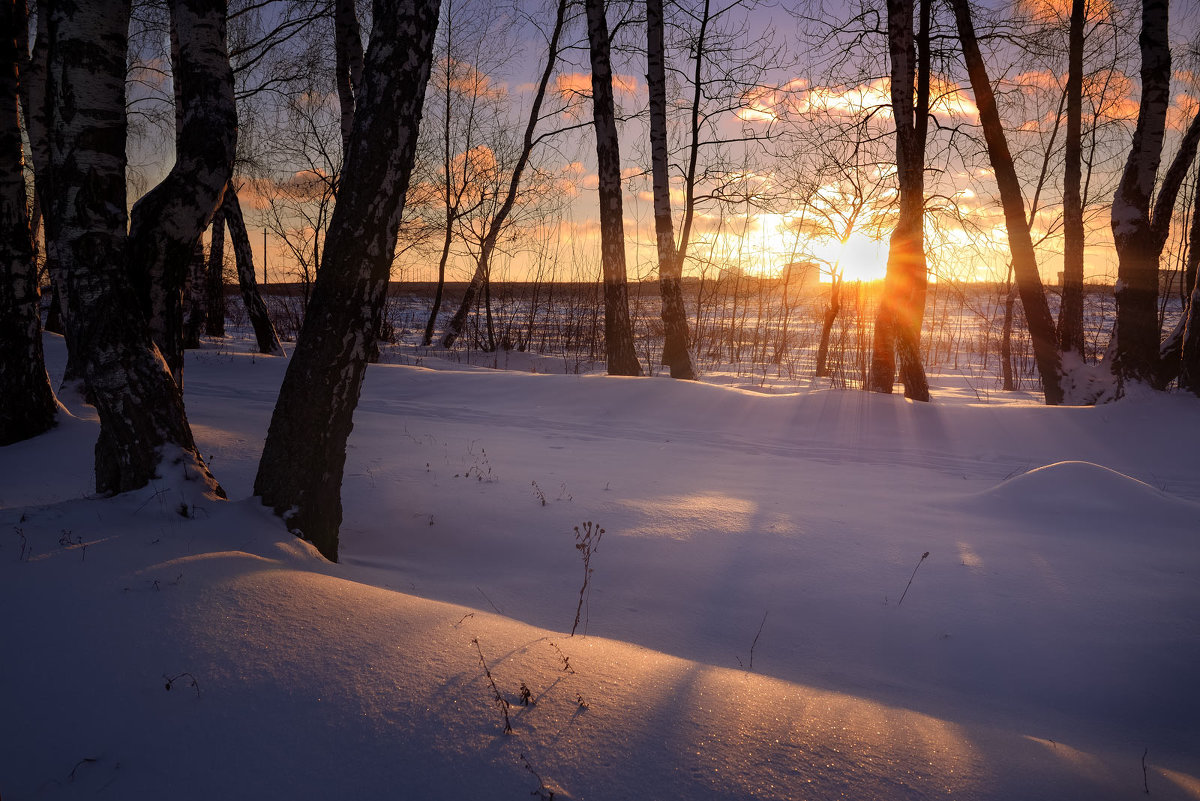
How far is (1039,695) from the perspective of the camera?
2.14 metres

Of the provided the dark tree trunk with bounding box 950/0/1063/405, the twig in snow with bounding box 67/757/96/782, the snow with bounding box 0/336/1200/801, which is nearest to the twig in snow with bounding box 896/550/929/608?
the snow with bounding box 0/336/1200/801

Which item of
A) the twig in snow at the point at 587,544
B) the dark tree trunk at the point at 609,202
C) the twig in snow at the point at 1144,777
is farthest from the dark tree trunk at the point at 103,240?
the dark tree trunk at the point at 609,202

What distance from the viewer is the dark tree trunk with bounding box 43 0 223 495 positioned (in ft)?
8.46

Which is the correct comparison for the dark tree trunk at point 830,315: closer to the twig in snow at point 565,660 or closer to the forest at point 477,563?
the forest at point 477,563

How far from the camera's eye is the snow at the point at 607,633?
1.43 meters

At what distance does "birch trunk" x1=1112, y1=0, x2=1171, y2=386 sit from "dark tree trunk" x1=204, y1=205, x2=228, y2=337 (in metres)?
15.0

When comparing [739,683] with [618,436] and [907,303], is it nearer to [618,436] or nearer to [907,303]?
[618,436]

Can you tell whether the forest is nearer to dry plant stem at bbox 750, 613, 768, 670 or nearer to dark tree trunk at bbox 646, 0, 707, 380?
dry plant stem at bbox 750, 613, 768, 670

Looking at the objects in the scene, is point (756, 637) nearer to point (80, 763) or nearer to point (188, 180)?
point (80, 763)

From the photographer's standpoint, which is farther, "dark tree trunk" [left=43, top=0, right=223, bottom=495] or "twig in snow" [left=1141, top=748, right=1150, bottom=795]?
"dark tree trunk" [left=43, top=0, right=223, bottom=495]

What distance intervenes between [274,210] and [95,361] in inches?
599

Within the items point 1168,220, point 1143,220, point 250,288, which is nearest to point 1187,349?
point 1143,220

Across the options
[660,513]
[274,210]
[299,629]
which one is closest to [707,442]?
[660,513]

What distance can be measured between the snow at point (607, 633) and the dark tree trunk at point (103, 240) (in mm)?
244
